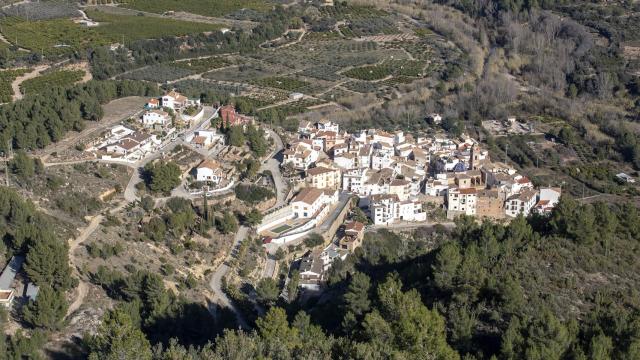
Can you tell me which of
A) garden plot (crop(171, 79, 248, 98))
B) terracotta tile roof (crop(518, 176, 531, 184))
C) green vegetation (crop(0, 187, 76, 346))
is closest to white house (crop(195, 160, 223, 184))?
green vegetation (crop(0, 187, 76, 346))

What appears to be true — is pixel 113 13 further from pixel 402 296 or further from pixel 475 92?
pixel 402 296

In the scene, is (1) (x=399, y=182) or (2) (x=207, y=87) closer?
(1) (x=399, y=182)

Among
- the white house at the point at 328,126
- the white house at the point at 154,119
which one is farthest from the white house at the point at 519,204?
the white house at the point at 154,119

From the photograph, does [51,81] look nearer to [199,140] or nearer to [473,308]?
[199,140]

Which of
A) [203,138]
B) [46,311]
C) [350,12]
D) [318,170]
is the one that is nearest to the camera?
[46,311]

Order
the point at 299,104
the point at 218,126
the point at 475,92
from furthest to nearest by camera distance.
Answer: the point at 475,92 → the point at 299,104 → the point at 218,126

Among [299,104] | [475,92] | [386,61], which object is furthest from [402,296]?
[386,61]

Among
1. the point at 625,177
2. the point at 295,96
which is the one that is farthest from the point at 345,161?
the point at 625,177
